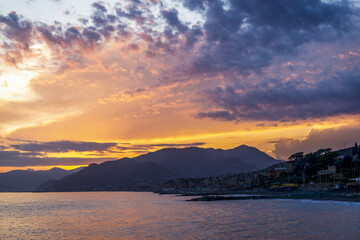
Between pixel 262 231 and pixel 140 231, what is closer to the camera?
pixel 262 231

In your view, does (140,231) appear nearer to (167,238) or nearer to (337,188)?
(167,238)

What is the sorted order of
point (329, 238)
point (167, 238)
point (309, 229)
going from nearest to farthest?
point (329, 238)
point (167, 238)
point (309, 229)

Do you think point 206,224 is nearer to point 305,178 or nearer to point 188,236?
point 188,236

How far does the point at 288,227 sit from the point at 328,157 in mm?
150943

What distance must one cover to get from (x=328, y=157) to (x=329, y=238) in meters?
160

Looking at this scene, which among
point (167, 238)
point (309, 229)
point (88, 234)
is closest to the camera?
point (167, 238)

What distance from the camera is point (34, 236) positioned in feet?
172

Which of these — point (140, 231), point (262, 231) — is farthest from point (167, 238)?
point (262, 231)

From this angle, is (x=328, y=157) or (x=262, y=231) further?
(x=328, y=157)

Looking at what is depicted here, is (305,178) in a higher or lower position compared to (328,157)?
lower

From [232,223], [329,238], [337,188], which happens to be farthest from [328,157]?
[329,238]

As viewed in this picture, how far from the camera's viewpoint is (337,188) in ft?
422

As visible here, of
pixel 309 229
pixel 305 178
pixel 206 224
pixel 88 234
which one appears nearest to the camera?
pixel 309 229

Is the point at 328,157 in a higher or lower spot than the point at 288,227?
higher
